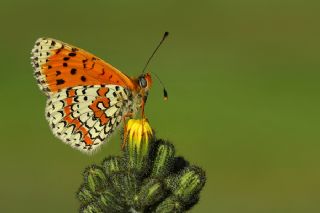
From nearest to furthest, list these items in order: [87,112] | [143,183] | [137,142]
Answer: [143,183] → [137,142] → [87,112]

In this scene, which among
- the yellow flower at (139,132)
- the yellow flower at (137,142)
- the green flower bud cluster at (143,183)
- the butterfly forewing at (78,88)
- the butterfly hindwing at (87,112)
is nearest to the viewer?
the green flower bud cluster at (143,183)

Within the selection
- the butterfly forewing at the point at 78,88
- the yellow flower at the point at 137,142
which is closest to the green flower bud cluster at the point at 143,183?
the yellow flower at the point at 137,142

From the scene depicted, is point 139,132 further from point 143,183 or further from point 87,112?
point 87,112

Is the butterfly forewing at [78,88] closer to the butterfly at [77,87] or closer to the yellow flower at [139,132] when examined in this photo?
the butterfly at [77,87]

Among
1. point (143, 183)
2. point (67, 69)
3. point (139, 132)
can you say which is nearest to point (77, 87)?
point (67, 69)

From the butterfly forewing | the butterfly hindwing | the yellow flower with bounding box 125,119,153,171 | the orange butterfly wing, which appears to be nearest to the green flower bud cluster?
the yellow flower with bounding box 125,119,153,171

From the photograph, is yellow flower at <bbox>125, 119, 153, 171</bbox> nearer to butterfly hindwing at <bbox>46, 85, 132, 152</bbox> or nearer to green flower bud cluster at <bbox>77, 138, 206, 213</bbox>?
green flower bud cluster at <bbox>77, 138, 206, 213</bbox>

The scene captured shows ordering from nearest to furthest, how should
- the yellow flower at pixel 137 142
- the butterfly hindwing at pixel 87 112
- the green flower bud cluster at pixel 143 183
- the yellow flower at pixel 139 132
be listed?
1. the green flower bud cluster at pixel 143 183
2. the yellow flower at pixel 137 142
3. the yellow flower at pixel 139 132
4. the butterfly hindwing at pixel 87 112
